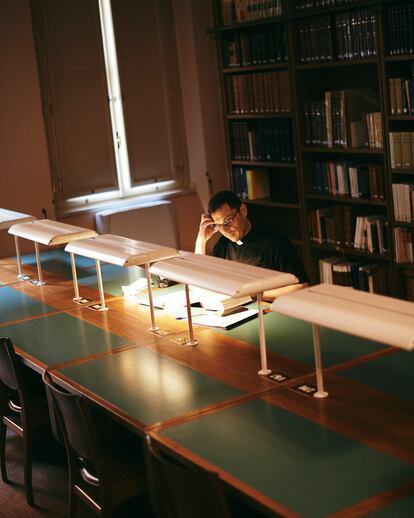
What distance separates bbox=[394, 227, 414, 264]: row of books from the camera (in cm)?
564

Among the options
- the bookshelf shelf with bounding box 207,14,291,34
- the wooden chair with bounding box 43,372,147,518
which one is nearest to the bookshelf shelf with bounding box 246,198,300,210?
the bookshelf shelf with bounding box 207,14,291,34

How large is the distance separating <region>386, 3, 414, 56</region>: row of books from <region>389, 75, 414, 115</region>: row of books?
0.13 metres

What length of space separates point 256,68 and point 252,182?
0.91m

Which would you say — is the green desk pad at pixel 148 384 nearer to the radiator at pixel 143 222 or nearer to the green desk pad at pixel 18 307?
the green desk pad at pixel 18 307

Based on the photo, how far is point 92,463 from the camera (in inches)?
121

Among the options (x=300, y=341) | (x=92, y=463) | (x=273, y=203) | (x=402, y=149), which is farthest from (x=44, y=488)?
(x=273, y=203)

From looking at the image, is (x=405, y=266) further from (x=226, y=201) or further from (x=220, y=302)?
(x=220, y=302)

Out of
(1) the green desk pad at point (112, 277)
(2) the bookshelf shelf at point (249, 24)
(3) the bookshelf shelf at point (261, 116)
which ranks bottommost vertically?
(1) the green desk pad at point (112, 277)

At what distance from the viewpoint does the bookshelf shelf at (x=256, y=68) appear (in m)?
6.37

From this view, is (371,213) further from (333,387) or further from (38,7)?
(333,387)

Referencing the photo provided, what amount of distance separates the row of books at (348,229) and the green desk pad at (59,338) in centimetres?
246

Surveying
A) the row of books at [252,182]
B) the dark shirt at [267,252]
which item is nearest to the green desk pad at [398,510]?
the dark shirt at [267,252]

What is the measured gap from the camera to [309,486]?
2.28 metres

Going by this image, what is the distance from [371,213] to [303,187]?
1.76 feet
